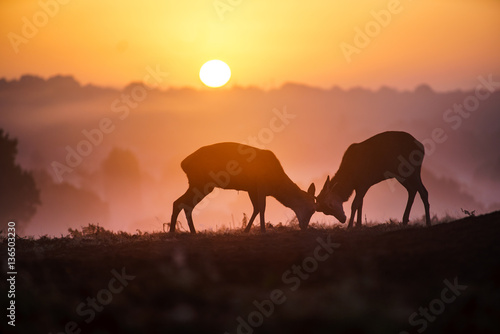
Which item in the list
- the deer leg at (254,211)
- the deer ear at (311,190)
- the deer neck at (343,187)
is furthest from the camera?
the deer neck at (343,187)

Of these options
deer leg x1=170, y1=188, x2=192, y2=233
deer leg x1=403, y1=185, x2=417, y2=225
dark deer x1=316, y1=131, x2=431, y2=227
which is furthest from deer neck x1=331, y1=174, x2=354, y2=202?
deer leg x1=170, y1=188, x2=192, y2=233

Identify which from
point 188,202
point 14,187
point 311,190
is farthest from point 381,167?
point 14,187

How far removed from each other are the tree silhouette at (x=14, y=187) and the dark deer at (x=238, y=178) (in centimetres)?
3419

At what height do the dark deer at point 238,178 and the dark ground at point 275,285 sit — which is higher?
the dark deer at point 238,178

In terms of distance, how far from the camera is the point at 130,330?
31.0ft

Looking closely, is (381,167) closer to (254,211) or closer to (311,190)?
(311,190)

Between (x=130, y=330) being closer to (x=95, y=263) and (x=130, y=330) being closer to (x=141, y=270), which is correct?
(x=141, y=270)

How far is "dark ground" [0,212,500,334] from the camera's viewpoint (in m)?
9.32

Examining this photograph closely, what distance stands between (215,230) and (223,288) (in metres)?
8.30

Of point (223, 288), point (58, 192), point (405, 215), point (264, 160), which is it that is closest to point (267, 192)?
point (264, 160)

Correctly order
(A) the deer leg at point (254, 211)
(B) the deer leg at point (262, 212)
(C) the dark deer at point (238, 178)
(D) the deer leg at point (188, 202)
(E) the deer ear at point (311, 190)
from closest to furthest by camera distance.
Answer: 1. (B) the deer leg at point (262, 212)
2. (A) the deer leg at point (254, 211)
3. (D) the deer leg at point (188, 202)
4. (C) the dark deer at point (238, 178)
5. (E) the deer ear at point (311, 190)

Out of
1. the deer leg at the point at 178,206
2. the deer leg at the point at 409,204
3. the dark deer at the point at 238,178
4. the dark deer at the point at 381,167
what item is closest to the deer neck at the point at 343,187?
the dark deer at the point at 381,167

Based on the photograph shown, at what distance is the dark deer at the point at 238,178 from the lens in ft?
62.8

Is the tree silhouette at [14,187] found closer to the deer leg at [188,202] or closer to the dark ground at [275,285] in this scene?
the deer leg at [188,202]
